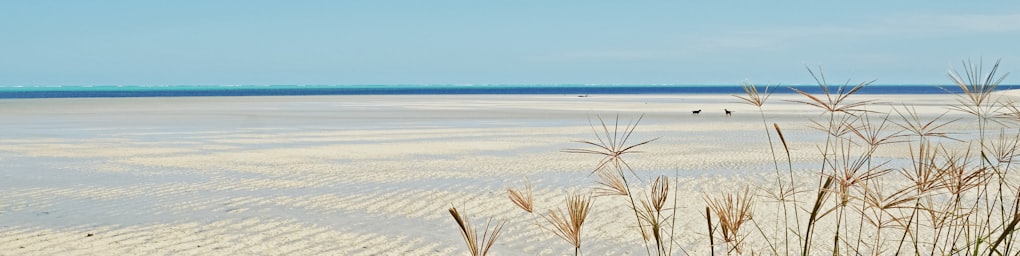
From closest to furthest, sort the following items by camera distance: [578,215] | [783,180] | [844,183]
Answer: [578,215]
[844,183]
[783,180]

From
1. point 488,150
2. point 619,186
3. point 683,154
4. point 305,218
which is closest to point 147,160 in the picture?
point 488,150

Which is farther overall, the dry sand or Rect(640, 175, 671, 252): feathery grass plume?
the dry sand

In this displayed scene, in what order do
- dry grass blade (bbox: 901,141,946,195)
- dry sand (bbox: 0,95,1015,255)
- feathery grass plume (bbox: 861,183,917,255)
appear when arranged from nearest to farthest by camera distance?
1. feathery grass plume (bbox: 861,183,917,255)
2. dry grass blade (bbox: 901,141,946,195)
3. dry sand (bbox: 0,95,1015,255)

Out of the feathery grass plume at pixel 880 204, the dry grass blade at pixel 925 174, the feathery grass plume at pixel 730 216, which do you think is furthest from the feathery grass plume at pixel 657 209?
the dry grass blade at pixel 925 174

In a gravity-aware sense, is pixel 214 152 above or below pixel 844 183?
below

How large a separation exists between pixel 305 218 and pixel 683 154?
7443mm

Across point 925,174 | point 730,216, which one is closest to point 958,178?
point 925,174

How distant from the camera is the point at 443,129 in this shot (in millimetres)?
21500

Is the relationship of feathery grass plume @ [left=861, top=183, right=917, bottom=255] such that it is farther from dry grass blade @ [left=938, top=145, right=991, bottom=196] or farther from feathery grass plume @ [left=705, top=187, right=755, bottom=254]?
feathery grass plume @ [left=705, top=187, right=755, bottom=254]

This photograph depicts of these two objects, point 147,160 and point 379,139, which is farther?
point 379,139

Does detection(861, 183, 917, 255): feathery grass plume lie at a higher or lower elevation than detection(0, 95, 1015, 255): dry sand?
higher

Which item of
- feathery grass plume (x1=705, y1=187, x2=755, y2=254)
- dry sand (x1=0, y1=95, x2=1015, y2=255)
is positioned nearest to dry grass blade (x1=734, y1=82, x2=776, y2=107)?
feathery grass plume (x1=705, y1=187, x2=755, y2=254)

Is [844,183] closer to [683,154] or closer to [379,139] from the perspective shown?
[683,154]

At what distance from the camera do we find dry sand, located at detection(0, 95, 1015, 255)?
666 centimetres
